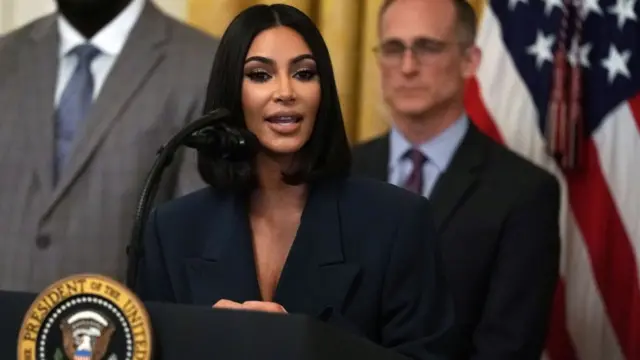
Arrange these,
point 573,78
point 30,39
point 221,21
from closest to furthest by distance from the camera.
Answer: point 30,39 → point 573,78 → point 221,21

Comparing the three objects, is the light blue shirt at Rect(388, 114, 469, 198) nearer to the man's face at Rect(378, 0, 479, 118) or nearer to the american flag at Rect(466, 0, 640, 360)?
the man's face at Rect(378, 0, 479, 118)

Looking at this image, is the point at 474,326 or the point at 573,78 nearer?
the point at 474,326

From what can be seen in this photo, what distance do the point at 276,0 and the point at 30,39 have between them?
770 millimetres

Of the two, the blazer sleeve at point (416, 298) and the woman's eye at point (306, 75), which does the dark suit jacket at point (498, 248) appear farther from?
the woman's eye at point (306, 75)

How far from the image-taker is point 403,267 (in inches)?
62.4

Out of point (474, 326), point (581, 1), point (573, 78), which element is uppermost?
point (581, 1)

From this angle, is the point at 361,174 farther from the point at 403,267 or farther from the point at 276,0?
the point at 403,267

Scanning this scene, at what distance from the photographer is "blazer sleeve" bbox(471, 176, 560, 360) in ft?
7.59

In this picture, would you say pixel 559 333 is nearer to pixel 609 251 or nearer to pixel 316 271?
pixel 609 251

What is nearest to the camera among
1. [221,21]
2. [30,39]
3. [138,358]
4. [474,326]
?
[138,358]

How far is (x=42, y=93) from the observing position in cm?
246

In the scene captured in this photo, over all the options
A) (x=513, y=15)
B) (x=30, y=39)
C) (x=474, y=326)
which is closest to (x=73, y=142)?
(x=30, y=39)

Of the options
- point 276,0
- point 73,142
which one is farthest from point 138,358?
point 276,0

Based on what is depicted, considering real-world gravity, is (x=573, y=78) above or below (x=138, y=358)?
above
